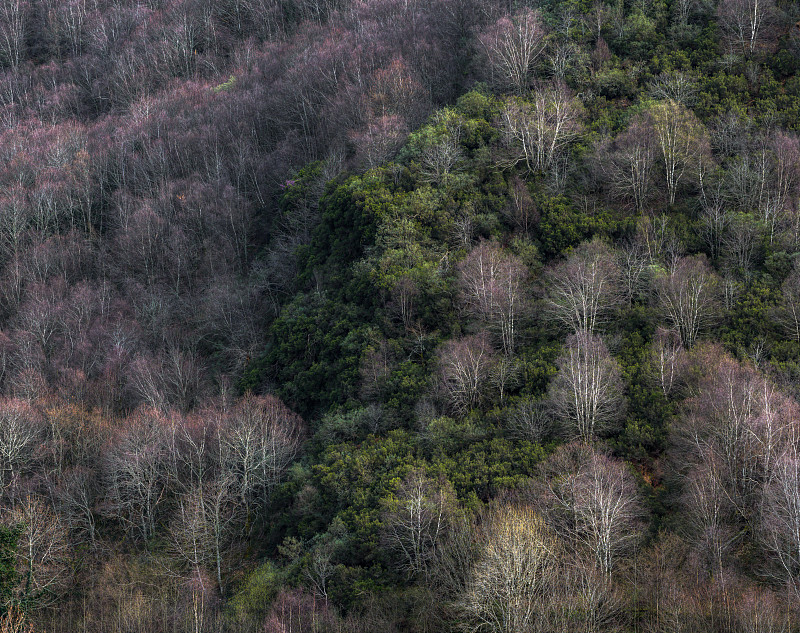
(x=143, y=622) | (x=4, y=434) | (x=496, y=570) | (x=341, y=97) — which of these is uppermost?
(x=341, y=97)

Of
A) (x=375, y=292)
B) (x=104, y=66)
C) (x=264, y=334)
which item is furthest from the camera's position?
(x=104, y=66)

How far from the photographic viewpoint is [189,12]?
112 m

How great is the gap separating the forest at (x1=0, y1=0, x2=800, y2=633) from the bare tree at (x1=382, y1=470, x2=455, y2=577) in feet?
0.44

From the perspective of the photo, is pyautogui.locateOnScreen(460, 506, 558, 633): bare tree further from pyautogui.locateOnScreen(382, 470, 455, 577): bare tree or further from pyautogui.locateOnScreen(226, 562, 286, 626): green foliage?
pyautogui.locateOnScreen(226, 562, 286, 626): green foliage

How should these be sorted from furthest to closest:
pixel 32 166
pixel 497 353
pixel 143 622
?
pixel 32 166
pixel 497 353
pixel 143 622

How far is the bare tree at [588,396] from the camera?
128 ft

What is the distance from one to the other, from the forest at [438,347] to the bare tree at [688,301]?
0.58 feet

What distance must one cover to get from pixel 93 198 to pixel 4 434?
37396mm

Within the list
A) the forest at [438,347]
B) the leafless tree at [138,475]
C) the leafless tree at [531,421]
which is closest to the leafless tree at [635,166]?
the forest at [438,347]

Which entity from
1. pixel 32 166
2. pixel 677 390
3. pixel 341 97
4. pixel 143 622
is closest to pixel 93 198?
pixel 32 166

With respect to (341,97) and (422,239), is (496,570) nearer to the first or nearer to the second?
(422,239)

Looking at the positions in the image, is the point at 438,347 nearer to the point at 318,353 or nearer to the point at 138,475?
the point at 318,353

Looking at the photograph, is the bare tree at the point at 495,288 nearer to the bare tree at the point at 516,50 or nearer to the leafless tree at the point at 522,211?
the leafless tree at the point at 522,211

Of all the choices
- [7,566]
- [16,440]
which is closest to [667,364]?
[7,566]
